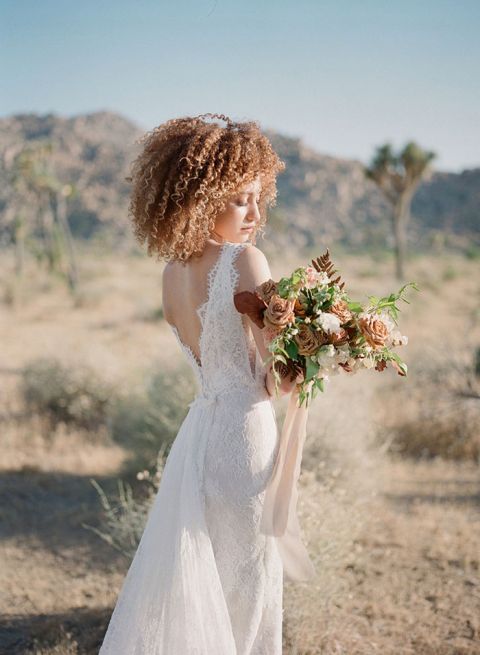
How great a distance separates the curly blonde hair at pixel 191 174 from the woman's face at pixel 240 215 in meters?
0.05

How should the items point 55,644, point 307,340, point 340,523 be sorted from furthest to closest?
point 340,523 → point 55,644 → point 307,340

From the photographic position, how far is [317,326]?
2066 mm

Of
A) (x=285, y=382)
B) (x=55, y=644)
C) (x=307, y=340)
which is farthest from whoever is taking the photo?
(x=55, y=644)

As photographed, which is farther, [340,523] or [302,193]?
[302,193]

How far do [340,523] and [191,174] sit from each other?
2.44 meters

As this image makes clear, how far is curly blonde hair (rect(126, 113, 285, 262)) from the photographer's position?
2211 millimetres

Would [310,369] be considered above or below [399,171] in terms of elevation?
below

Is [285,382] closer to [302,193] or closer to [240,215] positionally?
[240,215]

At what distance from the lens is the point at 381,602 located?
3904 millimetres

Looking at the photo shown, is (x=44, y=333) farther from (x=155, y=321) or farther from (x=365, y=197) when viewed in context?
(x=365, y=197)

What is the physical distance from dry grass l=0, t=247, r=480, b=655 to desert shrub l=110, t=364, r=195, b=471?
263 millimetres

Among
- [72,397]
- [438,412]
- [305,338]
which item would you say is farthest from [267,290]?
[72,397]

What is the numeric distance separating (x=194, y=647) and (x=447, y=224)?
5659 cm

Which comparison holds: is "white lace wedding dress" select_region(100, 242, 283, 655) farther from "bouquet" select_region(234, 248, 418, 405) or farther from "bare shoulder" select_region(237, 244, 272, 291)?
"bouquet" select_region(234, 248, 418, 405)
